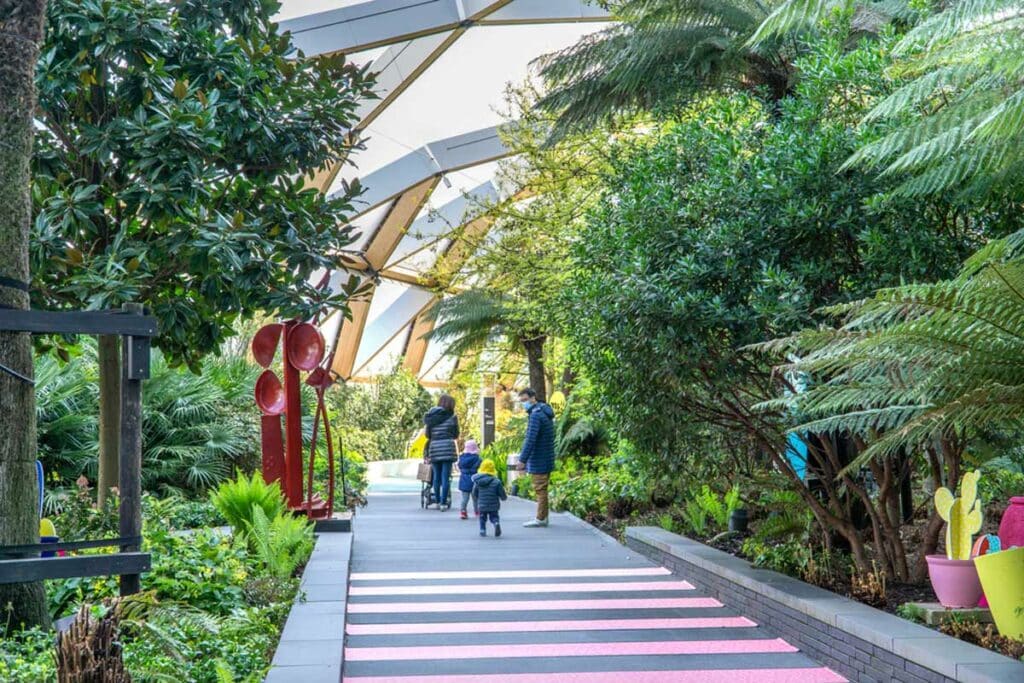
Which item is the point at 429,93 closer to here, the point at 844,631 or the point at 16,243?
the point at 16,243

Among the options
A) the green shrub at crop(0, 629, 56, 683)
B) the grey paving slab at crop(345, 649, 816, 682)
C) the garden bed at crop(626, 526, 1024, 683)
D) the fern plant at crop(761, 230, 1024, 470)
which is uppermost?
the fern plant at crop(761, 230, 1024, 470)

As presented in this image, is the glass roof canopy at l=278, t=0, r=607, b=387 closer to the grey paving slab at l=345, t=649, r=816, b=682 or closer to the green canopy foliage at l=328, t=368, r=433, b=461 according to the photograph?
the green canopy foliage at l=328, t=368, r=433, b=461

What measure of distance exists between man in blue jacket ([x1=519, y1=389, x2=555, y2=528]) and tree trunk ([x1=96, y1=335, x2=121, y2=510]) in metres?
5.01

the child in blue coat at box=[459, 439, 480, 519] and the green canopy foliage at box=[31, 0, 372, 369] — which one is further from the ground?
the green canopy foliage at box=[31, 0, 372, 369]

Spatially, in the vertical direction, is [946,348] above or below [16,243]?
below

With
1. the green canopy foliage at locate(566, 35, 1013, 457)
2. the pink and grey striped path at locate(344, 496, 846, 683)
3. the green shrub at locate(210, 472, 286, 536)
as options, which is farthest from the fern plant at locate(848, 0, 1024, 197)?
the green shrub at locate(210, 472, 286, 536)

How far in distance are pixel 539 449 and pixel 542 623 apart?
5.53 metres

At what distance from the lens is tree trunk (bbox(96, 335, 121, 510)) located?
313 inches

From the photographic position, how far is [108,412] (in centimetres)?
810

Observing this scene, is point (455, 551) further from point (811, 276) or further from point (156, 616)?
point (156, 616)

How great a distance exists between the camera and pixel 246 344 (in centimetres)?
1786

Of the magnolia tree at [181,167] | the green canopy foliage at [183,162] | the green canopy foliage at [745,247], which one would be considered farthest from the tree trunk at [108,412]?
the green canopy foliage at [745,247]

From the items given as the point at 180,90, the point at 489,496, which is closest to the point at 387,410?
the point at 489,496

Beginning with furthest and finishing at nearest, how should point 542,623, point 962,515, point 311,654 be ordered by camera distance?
point 542,623 < point 962,515 < point 311,654
